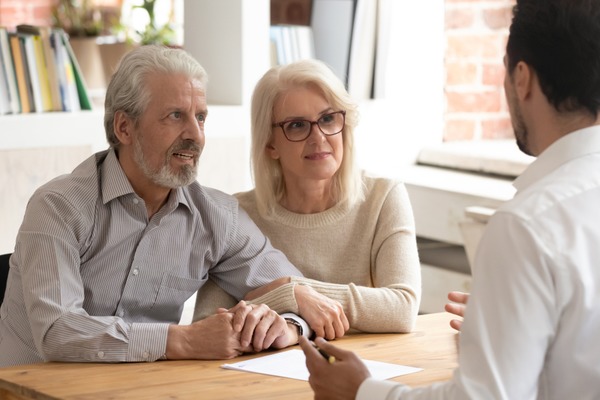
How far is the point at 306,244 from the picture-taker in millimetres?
2834

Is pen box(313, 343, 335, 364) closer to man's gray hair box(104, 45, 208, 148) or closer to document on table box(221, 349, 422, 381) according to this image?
document on table box(221, 349, 422, 381)

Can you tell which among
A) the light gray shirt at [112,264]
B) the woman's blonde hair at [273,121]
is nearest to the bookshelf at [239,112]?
the woman's blonde hair at [273,121]

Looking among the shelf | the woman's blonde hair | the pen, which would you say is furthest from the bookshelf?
the pen

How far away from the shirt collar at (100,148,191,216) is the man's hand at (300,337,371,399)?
0.89 metres

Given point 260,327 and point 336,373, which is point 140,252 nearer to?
point 260,327

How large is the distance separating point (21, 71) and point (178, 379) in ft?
6.26

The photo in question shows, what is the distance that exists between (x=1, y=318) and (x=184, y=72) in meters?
0.74

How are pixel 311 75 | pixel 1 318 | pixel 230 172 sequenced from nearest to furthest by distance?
pixel 1 318
pixel 311 75
pixel 230 172

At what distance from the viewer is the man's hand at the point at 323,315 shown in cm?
244

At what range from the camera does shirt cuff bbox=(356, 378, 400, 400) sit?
1551 millimetres

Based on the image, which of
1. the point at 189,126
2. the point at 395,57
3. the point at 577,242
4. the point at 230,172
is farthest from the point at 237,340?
the point at 395,57

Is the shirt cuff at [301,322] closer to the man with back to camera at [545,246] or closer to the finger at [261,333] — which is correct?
the finger at [261,333]

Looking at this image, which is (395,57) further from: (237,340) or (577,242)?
(577,242)

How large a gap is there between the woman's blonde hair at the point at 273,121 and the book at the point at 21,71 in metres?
1.12
